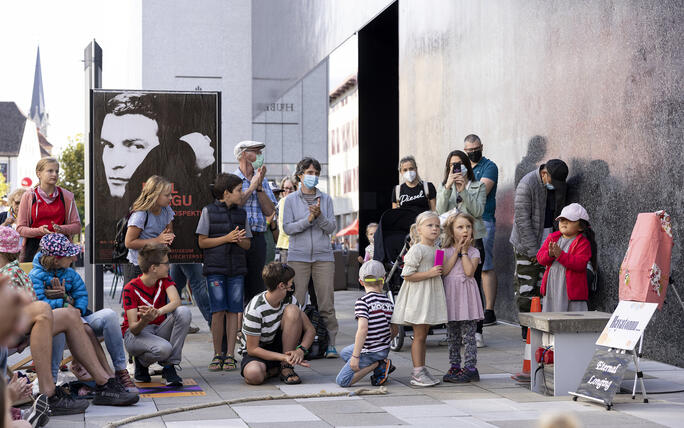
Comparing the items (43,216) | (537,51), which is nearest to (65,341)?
(43,216)

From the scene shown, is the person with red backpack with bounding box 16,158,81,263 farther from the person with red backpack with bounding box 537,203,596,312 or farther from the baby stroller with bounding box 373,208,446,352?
the person with red backpack with bounding box 537,203,596,312

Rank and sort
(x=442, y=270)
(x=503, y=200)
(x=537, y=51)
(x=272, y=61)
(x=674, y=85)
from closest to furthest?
(x=442, y=270) < (x=674, y=85) < (x=537, y=51) < (x=503, y=200) < (x=272, y=61)

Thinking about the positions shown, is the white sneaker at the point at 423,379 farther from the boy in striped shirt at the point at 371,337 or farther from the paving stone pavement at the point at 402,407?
the boy in striped shirt at the point at 371,337

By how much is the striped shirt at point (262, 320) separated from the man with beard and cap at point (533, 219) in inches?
95.5

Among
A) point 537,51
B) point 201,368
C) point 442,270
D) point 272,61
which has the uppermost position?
point 272,61

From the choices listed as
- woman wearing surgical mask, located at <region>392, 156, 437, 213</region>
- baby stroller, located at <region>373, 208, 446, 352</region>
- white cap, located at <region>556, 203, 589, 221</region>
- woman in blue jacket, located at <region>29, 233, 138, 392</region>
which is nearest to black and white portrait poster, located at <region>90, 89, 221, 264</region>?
baby stroller, located at <region>373, 208, 446, 352</region>

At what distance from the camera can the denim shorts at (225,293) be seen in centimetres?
810

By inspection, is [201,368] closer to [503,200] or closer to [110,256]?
[110,256]

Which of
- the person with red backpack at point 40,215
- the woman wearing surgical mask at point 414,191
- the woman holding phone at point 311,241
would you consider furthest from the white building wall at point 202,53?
the woman holding phone at point 311,241

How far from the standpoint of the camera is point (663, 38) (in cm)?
792

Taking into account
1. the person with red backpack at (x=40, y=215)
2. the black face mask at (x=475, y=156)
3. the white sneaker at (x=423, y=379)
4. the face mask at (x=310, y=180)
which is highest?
the black face mask at (x=475, y=156)

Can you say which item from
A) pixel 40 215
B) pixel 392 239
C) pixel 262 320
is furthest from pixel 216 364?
pixel 40 215

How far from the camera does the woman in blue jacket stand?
6.55 meters

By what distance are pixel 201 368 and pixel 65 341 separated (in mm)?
2040
